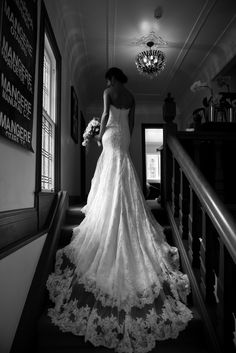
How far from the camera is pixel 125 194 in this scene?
7.80ft

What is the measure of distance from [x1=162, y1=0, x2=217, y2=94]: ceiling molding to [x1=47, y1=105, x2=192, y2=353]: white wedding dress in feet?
8.52

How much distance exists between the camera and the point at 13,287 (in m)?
1.49

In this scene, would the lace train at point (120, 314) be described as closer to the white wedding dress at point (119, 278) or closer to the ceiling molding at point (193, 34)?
the white wedding dress at point (119, 278)

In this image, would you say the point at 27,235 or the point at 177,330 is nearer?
the point at 177,330

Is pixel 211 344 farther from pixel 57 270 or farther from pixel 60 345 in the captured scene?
pixel 57 270

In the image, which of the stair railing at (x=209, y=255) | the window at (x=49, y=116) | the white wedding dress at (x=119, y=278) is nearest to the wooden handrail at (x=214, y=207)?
the stair railing at (x=209, y=255)

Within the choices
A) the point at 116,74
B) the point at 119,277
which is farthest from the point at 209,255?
the point at 116,74

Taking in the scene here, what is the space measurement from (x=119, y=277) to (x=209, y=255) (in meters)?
0.57

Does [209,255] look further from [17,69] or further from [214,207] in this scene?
[17,69]

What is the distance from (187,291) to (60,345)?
0.84 m

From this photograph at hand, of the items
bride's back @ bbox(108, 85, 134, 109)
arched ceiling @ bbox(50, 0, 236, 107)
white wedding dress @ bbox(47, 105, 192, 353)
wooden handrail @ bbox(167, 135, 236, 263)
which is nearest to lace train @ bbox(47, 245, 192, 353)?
white wedding dress @ bbox(47, 105, 192, 353)

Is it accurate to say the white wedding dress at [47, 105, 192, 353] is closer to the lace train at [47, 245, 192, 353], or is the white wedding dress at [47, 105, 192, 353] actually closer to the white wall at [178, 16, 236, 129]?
the lace train at [47, 245, 192, 353]

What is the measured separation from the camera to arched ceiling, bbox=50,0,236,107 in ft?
11.8

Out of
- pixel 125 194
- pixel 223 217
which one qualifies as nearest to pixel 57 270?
pixel 125 194
